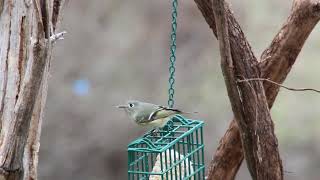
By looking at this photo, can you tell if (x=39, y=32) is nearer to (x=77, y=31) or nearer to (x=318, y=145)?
(x=77, y=31)

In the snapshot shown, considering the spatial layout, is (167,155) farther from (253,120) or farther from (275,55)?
(275,55)

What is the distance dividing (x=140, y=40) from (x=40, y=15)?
4.38 metres

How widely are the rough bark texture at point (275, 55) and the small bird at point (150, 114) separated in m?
0.46

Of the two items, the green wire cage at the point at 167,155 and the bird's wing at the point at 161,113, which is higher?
the bird's wing at the point at 161,113

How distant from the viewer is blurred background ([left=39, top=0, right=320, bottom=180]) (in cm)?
705

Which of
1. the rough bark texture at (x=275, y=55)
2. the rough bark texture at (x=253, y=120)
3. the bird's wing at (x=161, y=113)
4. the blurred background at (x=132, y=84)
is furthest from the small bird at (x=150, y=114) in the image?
the blurred background at (x=132, y=84)

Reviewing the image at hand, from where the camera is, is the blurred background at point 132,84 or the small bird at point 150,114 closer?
the small bird at point 150,114

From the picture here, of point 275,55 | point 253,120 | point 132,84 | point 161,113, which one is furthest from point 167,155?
point 132,84

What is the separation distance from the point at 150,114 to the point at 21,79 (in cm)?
90

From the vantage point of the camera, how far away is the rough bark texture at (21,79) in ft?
9.06

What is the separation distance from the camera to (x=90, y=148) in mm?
7203

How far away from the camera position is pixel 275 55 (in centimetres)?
425

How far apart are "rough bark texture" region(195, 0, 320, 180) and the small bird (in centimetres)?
46

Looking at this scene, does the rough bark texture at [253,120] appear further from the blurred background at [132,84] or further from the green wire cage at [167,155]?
the blurred background at [132,84]
